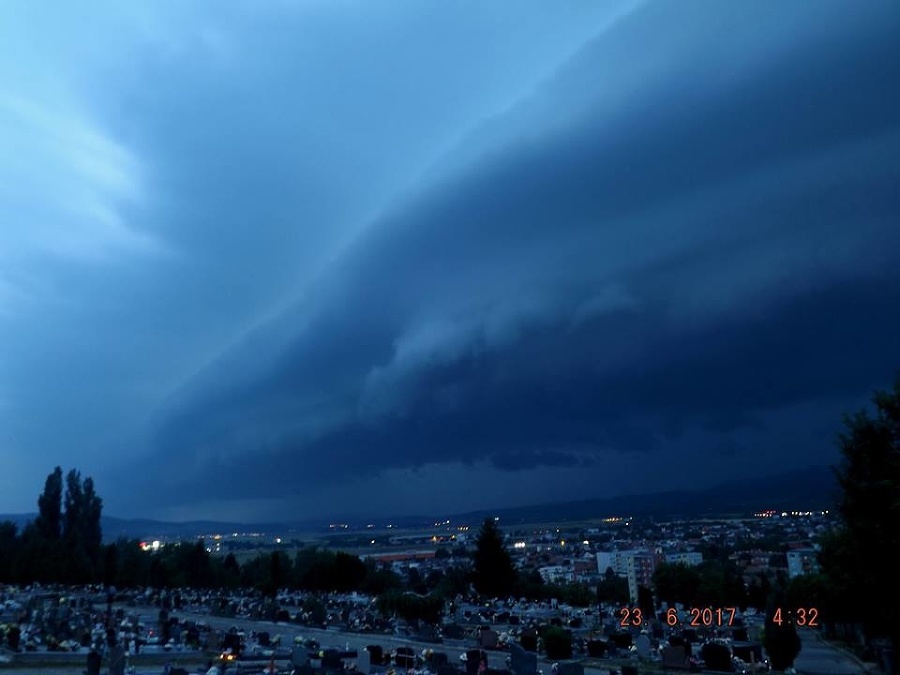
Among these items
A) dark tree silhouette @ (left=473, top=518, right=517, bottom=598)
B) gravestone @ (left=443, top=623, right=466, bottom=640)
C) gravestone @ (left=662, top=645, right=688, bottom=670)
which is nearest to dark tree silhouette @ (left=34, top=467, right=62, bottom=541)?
dark tree silhouette @ (left=473, top=518, right=517, bottom=598)

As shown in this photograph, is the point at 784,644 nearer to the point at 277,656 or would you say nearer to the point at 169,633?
the point at 277,656

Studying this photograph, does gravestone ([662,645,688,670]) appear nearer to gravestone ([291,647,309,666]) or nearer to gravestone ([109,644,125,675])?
gravestone ([291,647,309,666])

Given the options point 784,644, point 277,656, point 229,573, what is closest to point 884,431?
point 784,644

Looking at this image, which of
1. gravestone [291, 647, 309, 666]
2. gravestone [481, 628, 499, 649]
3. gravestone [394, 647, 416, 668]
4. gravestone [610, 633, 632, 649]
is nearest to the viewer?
gravestone [291, 647, 309, 666]

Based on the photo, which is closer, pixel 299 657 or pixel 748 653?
pixel 299 657

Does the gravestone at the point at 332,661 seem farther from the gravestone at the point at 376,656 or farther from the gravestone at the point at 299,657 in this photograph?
the gravestone at the point at 376,656

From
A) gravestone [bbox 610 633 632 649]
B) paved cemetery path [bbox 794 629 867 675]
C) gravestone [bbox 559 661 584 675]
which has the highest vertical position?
gravestone [bbox 559 661 584 675]

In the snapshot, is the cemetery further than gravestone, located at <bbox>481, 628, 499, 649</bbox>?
No

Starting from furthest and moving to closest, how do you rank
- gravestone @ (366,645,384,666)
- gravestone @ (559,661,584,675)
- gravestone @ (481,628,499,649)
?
gravestone @ (481,628,499,649)
gravestone @ (366,645,384,666)
gravestone @ (559,661,584,675)

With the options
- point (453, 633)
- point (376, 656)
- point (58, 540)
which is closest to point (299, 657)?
point (376, 656)

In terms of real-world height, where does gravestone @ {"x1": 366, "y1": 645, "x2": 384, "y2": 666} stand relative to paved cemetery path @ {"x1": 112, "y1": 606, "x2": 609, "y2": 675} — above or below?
above

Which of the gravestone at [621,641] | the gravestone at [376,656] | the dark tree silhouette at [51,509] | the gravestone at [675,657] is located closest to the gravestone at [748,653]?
the gravestone at [675,657]

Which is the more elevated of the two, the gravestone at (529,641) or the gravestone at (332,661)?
the gravestone at (332,661)

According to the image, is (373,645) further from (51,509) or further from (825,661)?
(51,509)
